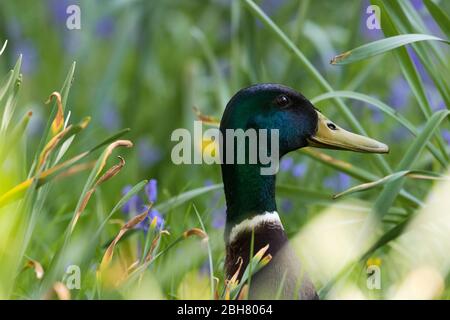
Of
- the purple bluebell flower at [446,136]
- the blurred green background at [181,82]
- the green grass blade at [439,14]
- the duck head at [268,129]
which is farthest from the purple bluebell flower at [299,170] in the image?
the duck head at [268,129]

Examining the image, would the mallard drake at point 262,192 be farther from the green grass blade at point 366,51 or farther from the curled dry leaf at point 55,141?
the curled dry leaf at point 55,141

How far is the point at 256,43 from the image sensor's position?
281 centimetres

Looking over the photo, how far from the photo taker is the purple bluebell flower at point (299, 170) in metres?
3.09

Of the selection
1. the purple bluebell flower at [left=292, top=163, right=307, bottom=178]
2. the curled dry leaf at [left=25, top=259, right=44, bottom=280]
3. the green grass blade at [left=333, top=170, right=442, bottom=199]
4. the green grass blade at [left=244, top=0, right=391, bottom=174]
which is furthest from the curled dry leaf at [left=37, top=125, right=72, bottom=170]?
the purple bluebell flower at [left=292, top=163, right=307, bottom=178]

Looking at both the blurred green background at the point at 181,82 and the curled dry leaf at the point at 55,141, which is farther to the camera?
the blurred green background at the point at 181,82

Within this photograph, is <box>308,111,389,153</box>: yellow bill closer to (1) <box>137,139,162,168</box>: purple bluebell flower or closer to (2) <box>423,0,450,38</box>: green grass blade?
(2) <box>423,0,450,38</box>: green grass blade

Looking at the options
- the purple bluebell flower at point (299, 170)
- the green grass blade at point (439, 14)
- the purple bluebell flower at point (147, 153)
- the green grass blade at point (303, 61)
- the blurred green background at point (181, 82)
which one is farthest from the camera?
the purple bluebell flower at point (147, 153)

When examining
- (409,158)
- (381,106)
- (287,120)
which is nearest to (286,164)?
(381,106)

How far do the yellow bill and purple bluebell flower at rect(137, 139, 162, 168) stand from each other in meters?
1.75

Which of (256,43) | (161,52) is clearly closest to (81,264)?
(256,43)

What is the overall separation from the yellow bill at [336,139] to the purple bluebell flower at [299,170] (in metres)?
1.04

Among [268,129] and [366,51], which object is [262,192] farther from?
[366,51]

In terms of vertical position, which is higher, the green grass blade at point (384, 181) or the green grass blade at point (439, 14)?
the green grass blade at point (439, 14)

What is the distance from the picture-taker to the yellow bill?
2.01 meters
